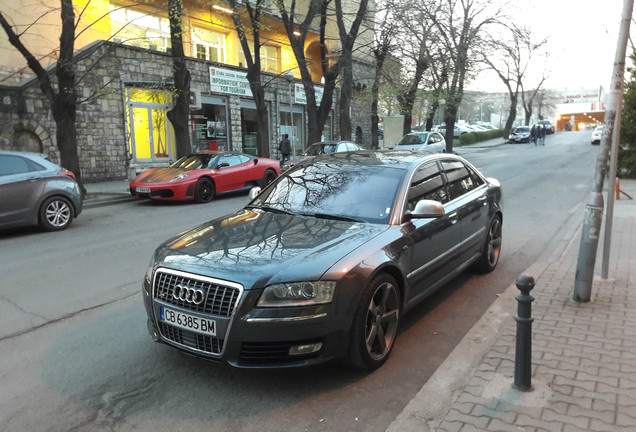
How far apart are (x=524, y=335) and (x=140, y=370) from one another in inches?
106

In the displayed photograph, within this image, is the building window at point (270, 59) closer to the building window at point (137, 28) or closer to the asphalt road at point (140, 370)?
the building window at point (137, 28)

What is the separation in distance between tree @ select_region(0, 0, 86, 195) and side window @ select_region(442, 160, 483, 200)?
11.0 m

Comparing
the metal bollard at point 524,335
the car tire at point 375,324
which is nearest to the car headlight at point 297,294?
the car tire at point 375,324

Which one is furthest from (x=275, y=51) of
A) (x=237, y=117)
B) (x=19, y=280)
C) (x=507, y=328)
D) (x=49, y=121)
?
(x=507, y=328)

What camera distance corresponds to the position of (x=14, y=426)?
293 cm

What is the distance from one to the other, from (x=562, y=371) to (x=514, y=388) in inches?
18.9

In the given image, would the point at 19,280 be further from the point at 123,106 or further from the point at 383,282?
the point at 123,106

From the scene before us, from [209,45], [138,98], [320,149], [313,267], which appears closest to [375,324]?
[313,267]

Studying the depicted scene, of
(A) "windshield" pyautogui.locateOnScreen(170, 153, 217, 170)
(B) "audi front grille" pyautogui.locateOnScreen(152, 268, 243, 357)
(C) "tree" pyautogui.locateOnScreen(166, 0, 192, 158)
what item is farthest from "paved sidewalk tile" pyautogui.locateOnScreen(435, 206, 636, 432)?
(C) "tree" pyautogui.locateOnScreen(166, 0, 192, 158)

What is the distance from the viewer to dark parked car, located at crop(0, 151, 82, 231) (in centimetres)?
858

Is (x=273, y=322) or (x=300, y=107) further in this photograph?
(x=300, y=107)

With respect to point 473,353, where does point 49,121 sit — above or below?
above

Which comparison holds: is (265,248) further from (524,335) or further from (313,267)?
(524,335)

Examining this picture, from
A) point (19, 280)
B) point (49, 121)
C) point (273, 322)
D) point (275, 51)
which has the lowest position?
point (19, 280)
